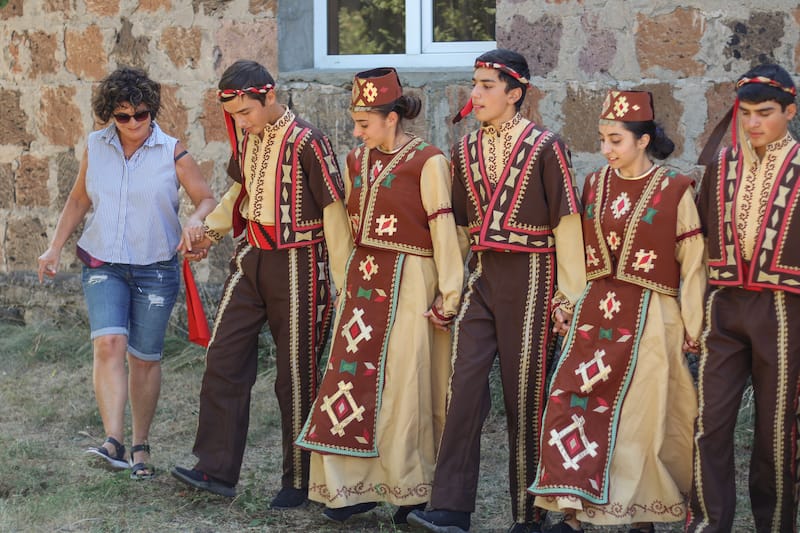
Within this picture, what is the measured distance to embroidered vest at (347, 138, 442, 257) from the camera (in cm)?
452

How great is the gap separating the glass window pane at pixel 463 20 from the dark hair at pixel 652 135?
220 cm

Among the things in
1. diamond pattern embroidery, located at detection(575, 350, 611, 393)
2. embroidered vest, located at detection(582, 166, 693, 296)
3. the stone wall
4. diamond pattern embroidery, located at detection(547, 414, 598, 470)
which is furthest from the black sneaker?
the stone wall

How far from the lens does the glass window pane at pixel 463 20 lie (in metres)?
6.39

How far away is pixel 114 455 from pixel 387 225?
1703 mm

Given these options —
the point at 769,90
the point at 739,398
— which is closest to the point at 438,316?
the point at 739,398

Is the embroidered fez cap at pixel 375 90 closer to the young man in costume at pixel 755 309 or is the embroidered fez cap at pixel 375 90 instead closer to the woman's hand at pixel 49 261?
the young man in costume at pixel 755 309

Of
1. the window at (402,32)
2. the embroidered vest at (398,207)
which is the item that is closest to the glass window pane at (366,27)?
the window at (402,32)

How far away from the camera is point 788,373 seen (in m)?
4.03

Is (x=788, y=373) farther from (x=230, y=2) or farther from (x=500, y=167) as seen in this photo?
(x=230, y=2)

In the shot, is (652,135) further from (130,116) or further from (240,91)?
(130,116)

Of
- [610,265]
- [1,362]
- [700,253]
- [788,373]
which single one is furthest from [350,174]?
[1,362]

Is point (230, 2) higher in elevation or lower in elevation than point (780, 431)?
higher

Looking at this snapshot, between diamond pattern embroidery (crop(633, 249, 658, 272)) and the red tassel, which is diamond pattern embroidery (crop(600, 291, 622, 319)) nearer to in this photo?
diamond pattern embroidery (crop(633, 249, 658, 272))

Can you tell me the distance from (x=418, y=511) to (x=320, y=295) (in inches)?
37.4
